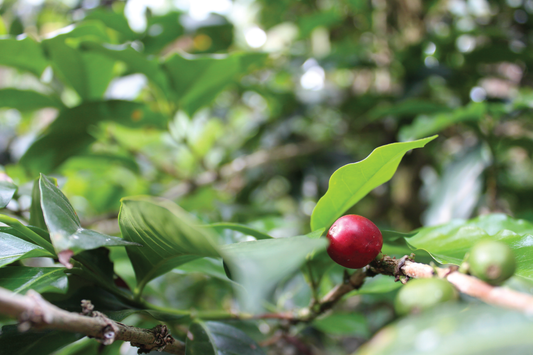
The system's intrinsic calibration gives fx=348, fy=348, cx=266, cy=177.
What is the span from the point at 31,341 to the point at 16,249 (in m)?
0.09

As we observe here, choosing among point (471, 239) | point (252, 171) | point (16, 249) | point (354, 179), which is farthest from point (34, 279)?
point (252, 171)

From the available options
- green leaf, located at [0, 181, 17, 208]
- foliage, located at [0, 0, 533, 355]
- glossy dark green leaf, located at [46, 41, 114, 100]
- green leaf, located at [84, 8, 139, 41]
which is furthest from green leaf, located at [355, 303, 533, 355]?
green leaf, located at [84, 8, 139, 41]

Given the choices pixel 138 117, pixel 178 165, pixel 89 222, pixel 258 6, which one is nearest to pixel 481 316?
pixel 138 117

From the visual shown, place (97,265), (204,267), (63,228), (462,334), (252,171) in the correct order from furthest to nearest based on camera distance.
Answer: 1. (252,171)
2. (204,267)
3. (97,265)
4. (63,228)
5. (462,334)

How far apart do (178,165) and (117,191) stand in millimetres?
498

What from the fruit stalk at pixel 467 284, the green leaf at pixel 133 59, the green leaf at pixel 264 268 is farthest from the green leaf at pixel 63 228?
the green leaf at pixel 133 59

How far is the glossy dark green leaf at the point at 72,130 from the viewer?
2.49 ft

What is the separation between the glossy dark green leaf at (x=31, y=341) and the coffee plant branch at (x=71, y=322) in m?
0.08

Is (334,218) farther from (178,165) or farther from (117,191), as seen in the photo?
(178,165)

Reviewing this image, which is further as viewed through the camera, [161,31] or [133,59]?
[161,31]

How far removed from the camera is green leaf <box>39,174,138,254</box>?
25 cm

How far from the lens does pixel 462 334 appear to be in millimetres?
158

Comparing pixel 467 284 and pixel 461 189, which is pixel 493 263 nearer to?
pixel 467 284

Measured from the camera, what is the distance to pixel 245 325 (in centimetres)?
66
